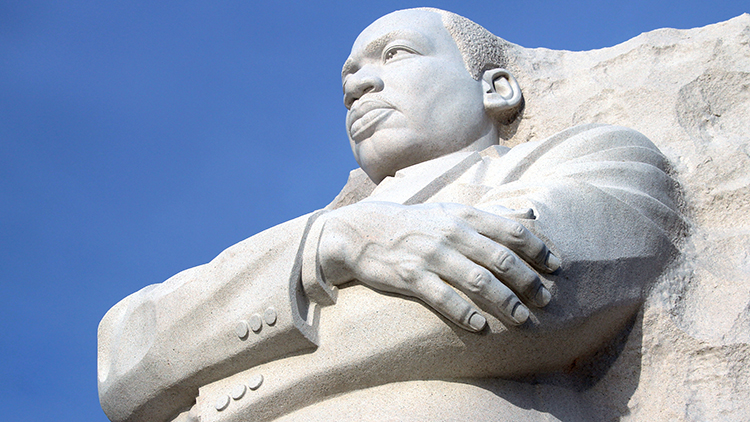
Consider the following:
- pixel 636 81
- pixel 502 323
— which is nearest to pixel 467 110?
pixel 636 81

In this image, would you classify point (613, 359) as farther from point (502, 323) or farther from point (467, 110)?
point (467, 110)

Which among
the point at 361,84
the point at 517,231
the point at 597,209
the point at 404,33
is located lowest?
the point at 517,231

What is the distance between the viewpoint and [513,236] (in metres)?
2.91

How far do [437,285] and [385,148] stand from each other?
4.85 ft

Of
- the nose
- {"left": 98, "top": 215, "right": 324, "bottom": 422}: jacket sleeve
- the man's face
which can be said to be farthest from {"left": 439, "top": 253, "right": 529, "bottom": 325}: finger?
the nose

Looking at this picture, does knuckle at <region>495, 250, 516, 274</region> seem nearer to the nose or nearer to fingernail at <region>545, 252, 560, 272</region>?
fingernail at <region>545, 252, 560, 272</region>

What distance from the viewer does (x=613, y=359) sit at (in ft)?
11.5

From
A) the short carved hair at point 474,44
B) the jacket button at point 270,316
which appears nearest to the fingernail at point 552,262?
the jacket button at point 270,316

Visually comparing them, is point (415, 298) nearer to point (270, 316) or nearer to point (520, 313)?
point (520, 313)

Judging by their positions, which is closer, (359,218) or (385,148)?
(359,218)

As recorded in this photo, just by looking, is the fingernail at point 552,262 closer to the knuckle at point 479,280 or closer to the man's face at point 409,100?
the knuckle at point 479,280

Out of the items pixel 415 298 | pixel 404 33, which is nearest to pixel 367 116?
pixel 404 33

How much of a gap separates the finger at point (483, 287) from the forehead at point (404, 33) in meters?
1.86

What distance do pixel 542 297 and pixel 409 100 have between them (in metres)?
1.55
